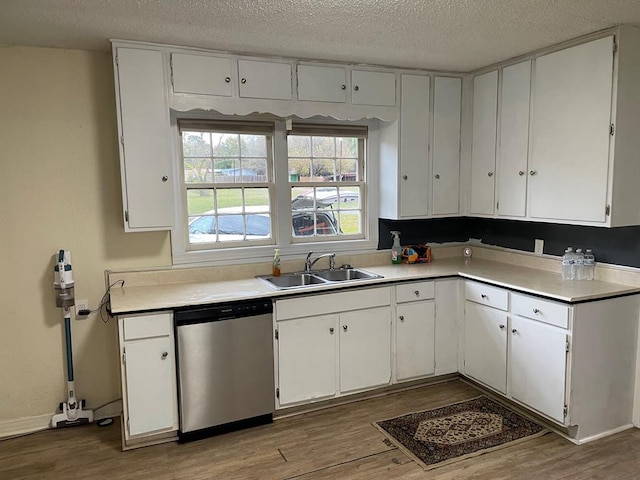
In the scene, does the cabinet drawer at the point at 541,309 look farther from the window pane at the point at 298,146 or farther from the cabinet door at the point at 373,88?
the window pane at the point at 298,146

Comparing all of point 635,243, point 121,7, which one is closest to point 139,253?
point 121,7

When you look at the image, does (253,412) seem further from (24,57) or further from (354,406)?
(24,57)

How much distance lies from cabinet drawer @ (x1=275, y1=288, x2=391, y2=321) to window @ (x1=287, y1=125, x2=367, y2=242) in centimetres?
73

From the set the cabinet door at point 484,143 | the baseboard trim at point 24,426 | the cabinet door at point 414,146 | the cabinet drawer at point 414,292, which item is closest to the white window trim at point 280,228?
the cabinet door at point 414,146

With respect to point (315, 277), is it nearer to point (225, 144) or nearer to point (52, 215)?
point (225, 144)

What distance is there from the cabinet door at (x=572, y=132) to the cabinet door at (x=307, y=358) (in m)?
1.73

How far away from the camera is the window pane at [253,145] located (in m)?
3.61

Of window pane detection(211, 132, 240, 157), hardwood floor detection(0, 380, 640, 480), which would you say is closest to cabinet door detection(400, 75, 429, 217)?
window pane detection(211, 132, 240, 157)

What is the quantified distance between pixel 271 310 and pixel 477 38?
2.16 metres

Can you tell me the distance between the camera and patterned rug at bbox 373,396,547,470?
2787 mm

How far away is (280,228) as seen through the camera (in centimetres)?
373

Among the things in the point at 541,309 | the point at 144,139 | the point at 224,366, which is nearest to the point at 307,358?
the point at 224,366

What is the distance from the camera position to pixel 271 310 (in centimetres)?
308

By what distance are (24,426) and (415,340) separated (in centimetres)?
273
